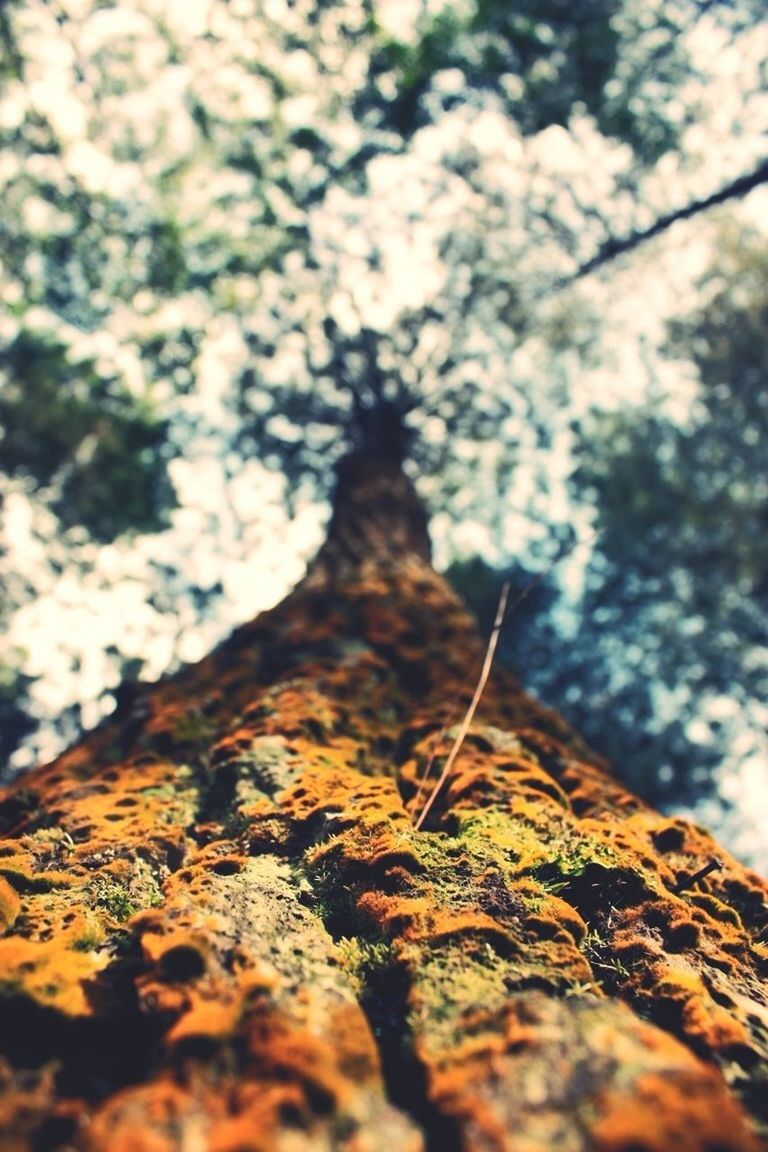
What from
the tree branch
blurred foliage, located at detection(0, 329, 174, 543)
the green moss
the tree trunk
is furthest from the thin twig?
blurred foliage, located at detection(0, 329, 174, 543)

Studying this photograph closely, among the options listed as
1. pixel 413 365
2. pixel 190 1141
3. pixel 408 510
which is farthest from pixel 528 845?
pixel 413 365

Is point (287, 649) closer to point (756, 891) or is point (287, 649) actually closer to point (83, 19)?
point (756, 891)

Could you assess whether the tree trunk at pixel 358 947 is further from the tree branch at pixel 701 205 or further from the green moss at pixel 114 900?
the tree branch at pixel 701 205

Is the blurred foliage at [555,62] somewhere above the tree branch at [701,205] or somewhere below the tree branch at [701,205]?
above

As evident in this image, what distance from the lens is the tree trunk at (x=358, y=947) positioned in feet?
4.28

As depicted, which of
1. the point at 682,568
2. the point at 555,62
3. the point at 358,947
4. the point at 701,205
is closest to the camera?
the point at 358,947

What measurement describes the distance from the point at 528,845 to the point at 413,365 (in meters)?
8.19

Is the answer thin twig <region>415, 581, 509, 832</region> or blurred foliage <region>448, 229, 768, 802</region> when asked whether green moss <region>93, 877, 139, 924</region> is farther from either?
blurred foliage <region>448, 229, 768, 802</region>

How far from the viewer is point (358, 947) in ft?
6.52

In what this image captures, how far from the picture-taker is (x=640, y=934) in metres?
2.11

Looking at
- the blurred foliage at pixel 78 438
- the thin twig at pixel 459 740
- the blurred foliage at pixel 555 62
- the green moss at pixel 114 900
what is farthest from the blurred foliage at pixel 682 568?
the green moss at pixel 114 900

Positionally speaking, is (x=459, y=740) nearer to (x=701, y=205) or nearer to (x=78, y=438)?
(x=701, y=205)

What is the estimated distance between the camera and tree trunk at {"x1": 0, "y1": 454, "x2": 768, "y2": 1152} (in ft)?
4.28

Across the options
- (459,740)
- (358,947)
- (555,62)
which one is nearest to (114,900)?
(358,947)
